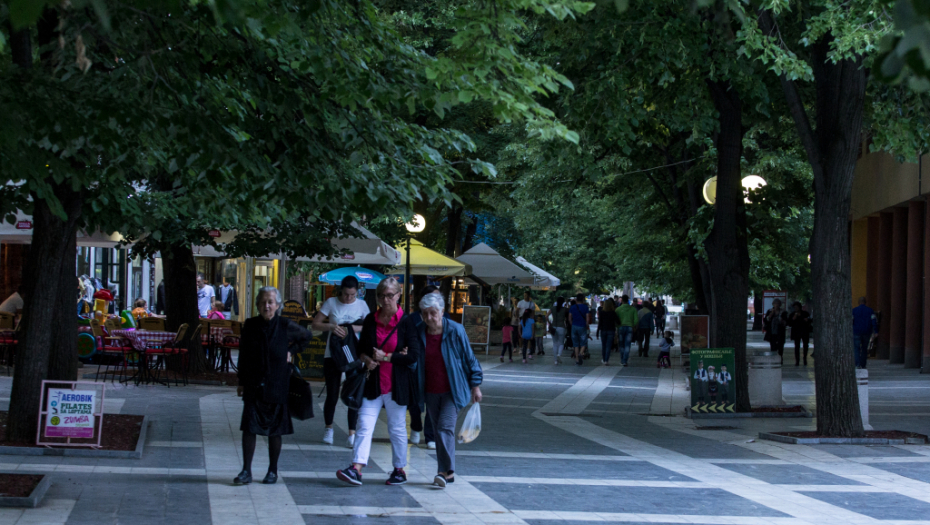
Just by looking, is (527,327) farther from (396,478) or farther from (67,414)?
(396,478)

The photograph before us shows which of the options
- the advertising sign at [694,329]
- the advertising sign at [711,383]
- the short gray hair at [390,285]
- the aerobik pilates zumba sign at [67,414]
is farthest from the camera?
the advertising sign at [694,329]

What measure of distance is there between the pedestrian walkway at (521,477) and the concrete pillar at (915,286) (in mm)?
13313

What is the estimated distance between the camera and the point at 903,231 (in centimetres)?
2945

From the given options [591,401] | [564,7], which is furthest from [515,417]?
[564,7]

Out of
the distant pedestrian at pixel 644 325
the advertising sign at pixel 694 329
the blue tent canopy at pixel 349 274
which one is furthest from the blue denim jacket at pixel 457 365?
the distant pedestrian at pixel 644 325

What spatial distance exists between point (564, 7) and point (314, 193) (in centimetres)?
221

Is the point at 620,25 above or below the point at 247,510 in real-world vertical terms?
above

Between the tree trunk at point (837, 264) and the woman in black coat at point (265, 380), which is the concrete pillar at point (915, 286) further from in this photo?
the woman in black coat at point (265, 380)

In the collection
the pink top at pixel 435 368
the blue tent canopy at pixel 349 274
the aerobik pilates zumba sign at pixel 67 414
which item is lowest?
the aerobik pilates zumba sign at pixel 67 414

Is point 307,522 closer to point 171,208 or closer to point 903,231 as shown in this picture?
point 171,208

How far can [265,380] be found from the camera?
26.1 ft

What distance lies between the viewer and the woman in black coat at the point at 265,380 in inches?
313

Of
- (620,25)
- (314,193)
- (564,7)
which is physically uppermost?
(620,25)

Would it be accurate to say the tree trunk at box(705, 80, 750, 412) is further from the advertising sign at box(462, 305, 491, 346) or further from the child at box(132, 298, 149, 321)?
the advertising sign at box(462, 305, 491, 346)
